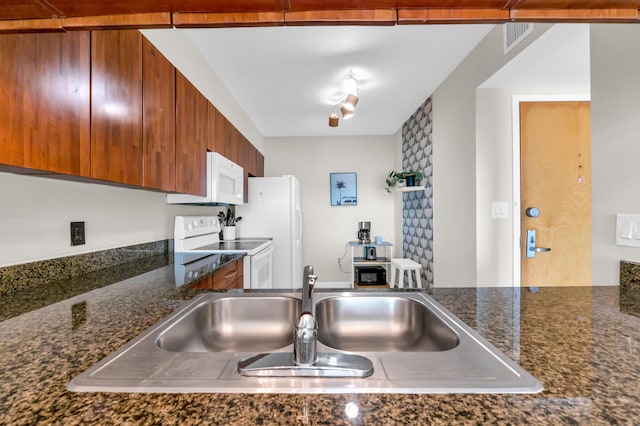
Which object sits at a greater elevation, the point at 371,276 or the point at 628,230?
the point at 628,230

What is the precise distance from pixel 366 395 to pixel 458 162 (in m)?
2.46

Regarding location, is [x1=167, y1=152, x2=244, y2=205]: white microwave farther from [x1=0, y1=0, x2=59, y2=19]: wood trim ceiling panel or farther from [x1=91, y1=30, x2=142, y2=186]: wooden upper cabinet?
[x1=0, y1=0, x2=59, y2=19]: wood trim ceiling panel

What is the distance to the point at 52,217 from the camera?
1.22m

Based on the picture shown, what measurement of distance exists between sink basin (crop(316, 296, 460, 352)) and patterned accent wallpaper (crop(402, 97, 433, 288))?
7.67 feet

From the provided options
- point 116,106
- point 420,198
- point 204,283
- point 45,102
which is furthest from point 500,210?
point 45,102

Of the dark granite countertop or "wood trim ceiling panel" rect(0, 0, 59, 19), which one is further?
"wood trim ceiling panel" rect(0, 0, 59, 19)

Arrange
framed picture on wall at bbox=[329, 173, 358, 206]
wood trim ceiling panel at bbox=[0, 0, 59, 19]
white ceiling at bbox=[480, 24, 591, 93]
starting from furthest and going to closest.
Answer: framed picture on wall at bbox=[329, 173, 358, 206] < white ceiling at bbox=[480, 24, 591, 93] < wood trim ceiling panel at bbox=[0, 0, 59, 19]

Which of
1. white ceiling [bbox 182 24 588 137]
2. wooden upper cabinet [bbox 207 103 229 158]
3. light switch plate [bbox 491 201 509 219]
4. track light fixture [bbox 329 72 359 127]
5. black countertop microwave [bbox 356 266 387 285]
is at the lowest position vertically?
black countertop microwave [bbox 356 266 387 285]

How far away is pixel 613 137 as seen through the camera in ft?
3.78

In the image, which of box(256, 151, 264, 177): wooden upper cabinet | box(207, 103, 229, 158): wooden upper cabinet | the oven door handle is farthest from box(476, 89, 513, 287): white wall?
box(256, 151, 264, 177): wooden upper cabinet

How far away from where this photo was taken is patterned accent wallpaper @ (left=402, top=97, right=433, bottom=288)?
3.14 m

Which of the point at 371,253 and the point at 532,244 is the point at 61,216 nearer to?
the point at 532,244

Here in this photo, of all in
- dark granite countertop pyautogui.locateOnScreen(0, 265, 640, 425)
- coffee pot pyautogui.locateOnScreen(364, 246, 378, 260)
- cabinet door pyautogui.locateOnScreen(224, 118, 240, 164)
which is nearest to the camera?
dark granite countertop pyautogui.locateOnScreen(0, 265, 640, 425)

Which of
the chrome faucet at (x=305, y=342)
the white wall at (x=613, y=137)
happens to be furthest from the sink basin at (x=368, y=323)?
the white wall at (x=613, y=137)
